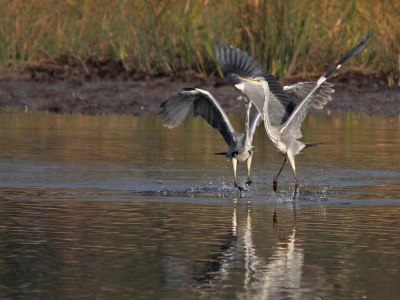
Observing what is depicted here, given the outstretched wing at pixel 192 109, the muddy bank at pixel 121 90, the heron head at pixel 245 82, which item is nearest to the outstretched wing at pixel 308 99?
the heron head at pixel 245 82

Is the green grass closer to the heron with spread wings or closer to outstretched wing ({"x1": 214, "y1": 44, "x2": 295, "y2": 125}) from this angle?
the heron with spread wings

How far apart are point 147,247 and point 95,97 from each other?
1251cm

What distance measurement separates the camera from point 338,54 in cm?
1939

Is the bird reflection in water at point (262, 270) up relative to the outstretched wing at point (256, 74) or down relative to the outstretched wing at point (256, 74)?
down

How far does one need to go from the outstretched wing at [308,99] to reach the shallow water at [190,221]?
0.64m

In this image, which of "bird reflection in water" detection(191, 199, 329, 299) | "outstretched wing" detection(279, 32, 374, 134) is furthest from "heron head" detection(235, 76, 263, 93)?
"bird reflection in water" detection(191, 199, 329, 299)

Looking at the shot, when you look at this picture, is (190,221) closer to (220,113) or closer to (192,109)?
(220,113)

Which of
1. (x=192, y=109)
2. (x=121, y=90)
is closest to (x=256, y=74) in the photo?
(x=192, y=109)

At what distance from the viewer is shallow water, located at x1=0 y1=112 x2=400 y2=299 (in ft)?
17.2

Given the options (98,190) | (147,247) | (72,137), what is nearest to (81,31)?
(72,137)

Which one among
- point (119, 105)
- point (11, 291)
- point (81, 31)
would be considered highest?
point (81, 31)

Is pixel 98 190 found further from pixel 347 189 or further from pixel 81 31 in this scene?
pixel 81 31

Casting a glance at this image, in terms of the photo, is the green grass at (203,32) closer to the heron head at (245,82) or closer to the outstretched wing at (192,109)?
the outstretched wing at (192,109)

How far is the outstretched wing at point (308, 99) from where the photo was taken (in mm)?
9102
